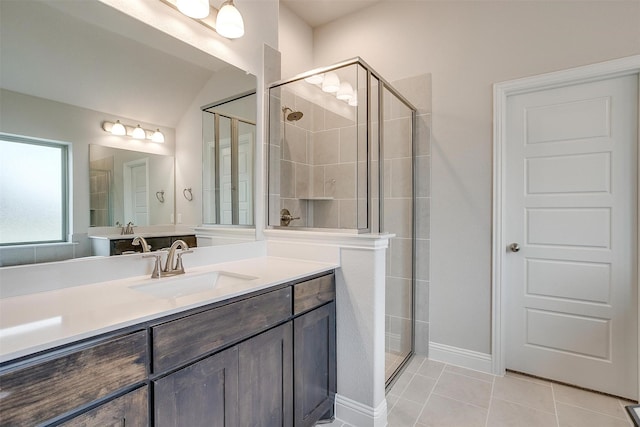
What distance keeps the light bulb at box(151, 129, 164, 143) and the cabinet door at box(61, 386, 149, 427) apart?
Answer: 116 centimetres

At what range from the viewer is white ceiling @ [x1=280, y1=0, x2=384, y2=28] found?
8.78 feet

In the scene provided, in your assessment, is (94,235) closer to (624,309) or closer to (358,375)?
(358,375)

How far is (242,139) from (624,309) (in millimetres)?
2616

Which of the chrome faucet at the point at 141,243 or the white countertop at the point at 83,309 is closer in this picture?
the white countertop at the point at 83,309

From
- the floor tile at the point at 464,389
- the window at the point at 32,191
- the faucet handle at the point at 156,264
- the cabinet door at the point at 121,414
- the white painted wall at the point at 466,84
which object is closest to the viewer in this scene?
the cabinet door at the point at 121,414

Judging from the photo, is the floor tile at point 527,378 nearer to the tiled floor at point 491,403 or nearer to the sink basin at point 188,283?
the tiled floor at point 491,403

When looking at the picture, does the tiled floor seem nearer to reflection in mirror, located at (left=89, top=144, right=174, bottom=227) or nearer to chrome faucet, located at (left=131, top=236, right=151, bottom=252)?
chrome faucet, located at (left=131, top=236, right=151, bottom=252)

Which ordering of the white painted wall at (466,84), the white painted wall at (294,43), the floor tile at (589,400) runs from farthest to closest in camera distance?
1. the white painted wall at (294,43)
2. the white painted wall at (466,84)
3. the floor tile at (589,400)

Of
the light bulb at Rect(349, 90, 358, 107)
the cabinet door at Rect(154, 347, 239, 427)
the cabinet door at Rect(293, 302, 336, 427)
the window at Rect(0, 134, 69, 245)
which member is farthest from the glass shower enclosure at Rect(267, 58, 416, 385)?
the window at Rect(0, 134, 69, 245)

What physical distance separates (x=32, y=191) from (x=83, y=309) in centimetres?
54

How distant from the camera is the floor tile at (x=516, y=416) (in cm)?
174

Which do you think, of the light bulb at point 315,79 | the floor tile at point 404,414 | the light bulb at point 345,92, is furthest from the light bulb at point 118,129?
the floor tile at point 404,414

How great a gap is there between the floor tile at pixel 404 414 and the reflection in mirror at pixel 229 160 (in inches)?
56.2

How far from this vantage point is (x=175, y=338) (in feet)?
3.45
